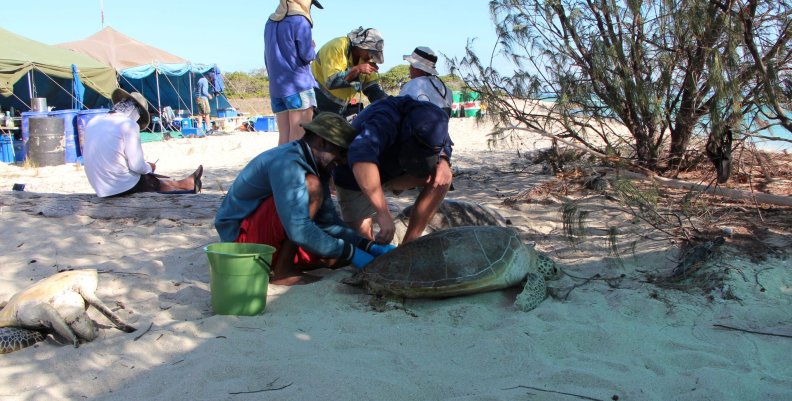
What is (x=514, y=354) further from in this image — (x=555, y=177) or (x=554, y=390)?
(x=555, y=177)

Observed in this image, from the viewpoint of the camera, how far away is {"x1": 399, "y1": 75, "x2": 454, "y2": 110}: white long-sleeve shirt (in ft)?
14.1

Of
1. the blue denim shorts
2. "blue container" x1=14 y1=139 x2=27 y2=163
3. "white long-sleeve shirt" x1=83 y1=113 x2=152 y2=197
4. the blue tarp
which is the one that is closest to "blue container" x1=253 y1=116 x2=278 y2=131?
the blue tarp

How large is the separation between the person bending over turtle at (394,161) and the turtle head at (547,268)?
0.68m

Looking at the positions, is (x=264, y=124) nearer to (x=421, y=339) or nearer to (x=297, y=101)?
(x=297, y=101)

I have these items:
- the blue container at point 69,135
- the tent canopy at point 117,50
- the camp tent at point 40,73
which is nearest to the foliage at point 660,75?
the blue container at point 69,135

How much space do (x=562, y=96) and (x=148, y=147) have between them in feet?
32.7

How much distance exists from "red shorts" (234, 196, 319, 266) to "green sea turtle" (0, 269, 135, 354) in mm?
769

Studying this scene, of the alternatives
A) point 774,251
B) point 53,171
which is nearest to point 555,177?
point 774,251

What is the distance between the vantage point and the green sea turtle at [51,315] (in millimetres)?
2342

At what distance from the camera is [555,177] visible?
18.1 ft

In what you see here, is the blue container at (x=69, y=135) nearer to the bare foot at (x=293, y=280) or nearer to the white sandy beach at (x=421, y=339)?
the white sandy beach at (x=421, y=339)

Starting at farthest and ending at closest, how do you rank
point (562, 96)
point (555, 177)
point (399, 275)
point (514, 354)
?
point (555, 177) < point (562, 96) < point (399, 275) < point (514, 354)

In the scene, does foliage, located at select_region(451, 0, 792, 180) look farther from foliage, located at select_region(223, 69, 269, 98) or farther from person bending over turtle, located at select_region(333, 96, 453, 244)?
foliage, located at select_region(223, 69, 269, 98)

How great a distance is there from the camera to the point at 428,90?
4340 mm
